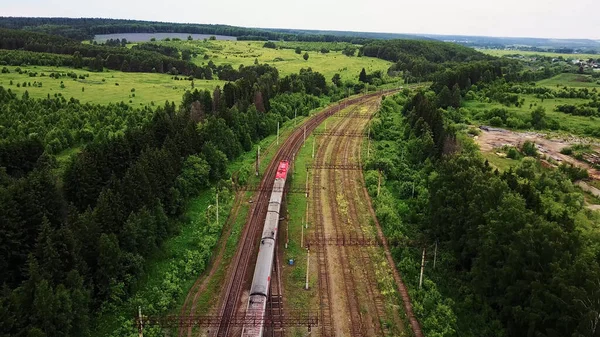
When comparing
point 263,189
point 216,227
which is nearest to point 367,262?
point 216,227

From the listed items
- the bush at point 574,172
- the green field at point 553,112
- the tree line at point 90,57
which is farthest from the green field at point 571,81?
the tree line at point 90,57

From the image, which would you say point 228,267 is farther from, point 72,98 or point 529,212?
point 72,98

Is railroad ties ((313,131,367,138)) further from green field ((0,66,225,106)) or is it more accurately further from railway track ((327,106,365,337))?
green field ((0,66,225,106))

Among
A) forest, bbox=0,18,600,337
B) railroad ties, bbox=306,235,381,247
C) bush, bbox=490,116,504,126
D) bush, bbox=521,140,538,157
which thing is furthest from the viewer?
bush, bbox=490,116,504,126

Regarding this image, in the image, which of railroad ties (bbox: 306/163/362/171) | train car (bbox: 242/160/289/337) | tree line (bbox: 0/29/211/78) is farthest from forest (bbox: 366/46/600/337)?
tree line (bbox: 0/29/211/78)

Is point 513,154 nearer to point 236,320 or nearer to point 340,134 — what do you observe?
point 340,134

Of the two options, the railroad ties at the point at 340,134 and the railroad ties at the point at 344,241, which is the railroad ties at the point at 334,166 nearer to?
the railroad ties at the point at 340,134
